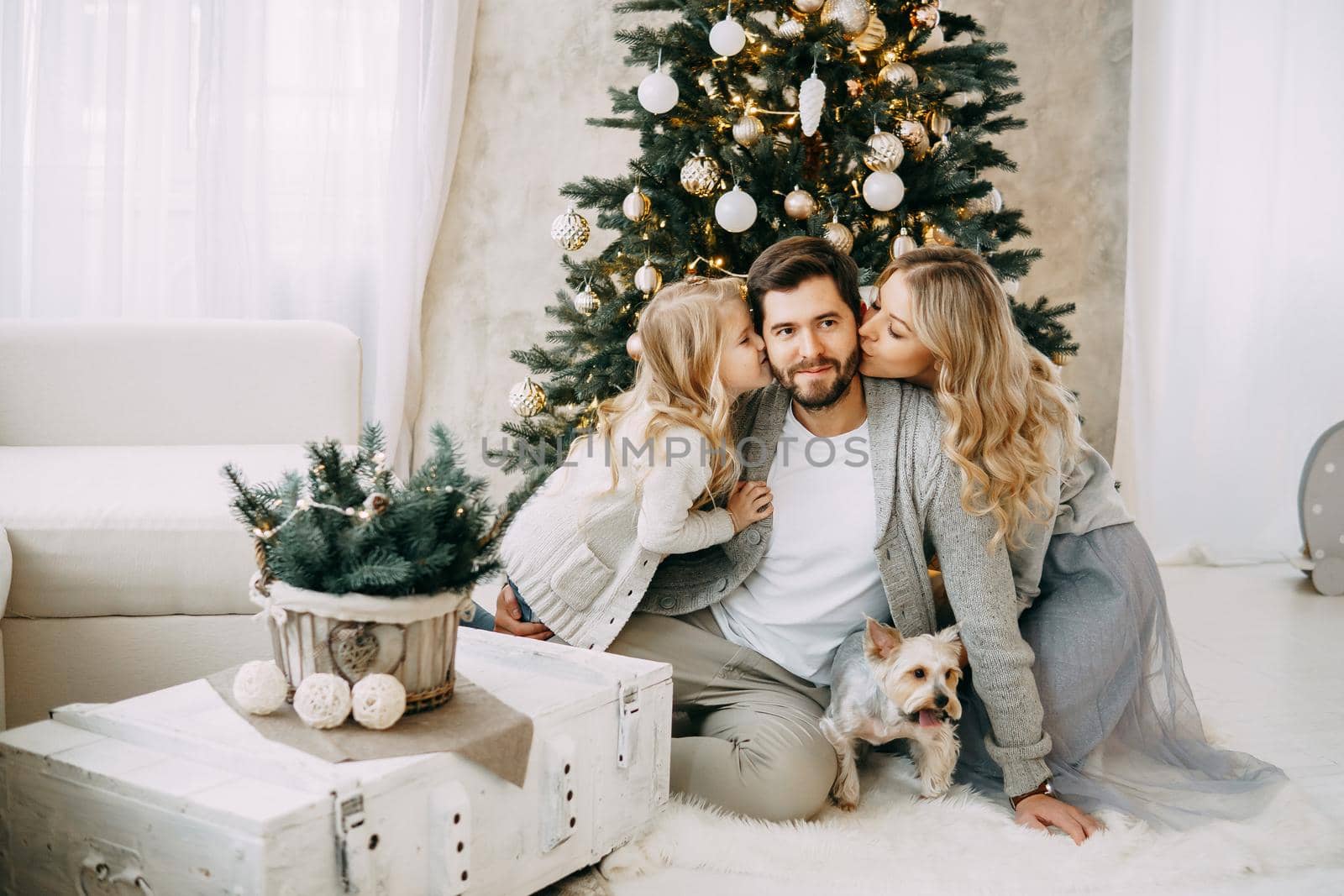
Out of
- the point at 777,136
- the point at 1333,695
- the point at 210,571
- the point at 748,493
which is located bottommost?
the point at 1333,695

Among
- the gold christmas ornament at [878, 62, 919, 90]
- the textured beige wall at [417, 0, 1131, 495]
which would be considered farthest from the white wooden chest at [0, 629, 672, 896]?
the textured beige wall at [417, 0, 1131, 495]

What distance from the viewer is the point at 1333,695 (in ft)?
7.84

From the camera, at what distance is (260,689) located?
1.21 metres

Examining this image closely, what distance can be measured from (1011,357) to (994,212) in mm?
937

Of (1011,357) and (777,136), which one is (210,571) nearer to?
(1011,357)

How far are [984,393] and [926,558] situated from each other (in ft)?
0.97

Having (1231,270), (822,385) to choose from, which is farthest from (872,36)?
(1231,270)

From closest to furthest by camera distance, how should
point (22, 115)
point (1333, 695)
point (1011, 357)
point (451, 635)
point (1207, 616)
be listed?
point (451, 635) → point (1011, 357) → point (1333, 695) → point (1207, 616) → point (22, 115)

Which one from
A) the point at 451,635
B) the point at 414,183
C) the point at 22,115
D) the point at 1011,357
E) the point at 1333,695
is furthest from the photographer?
the point at 414,183

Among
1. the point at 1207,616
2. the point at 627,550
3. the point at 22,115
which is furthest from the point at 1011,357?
the point at 22,115

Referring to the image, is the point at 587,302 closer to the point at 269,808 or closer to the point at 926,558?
the point at 926,558

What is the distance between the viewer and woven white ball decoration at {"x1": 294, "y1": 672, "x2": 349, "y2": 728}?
3.87 feet

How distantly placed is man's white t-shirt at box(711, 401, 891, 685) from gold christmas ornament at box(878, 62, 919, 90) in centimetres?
95

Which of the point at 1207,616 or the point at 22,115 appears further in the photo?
the point at 22,115
